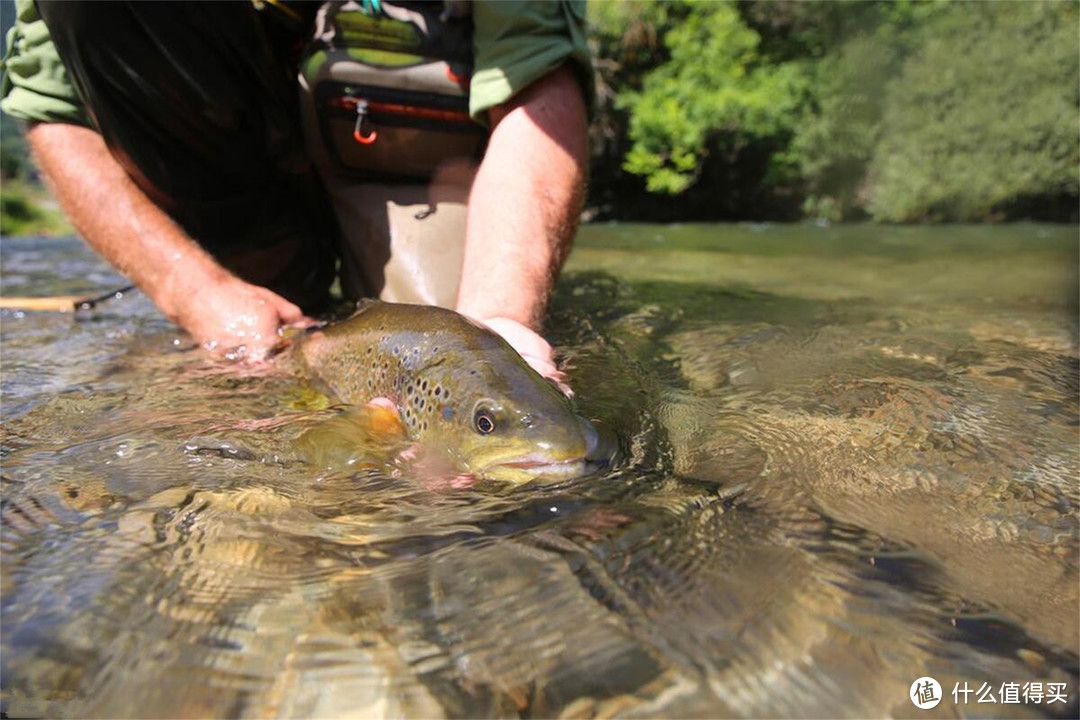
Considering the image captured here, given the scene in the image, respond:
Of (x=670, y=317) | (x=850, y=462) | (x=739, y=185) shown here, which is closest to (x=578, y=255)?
(x=670, y=317)

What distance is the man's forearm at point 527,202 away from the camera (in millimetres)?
2123

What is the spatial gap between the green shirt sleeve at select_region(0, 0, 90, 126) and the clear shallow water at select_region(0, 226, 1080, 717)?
1.38m

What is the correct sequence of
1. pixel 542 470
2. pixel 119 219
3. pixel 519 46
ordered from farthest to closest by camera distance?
1. pixel 119 219
2. pixel 519 46
3. pixel 542 470

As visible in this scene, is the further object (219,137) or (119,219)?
(219,137)

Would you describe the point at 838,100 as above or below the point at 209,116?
above

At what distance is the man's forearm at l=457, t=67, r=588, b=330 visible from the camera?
2123mm

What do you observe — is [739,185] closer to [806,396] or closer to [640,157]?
[640,157]

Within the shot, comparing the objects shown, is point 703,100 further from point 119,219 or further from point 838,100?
point 119,219

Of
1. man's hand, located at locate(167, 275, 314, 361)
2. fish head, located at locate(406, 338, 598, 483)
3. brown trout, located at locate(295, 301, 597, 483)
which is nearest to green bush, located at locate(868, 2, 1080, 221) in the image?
man's hand, located at locate(167, 275, 314, 361)

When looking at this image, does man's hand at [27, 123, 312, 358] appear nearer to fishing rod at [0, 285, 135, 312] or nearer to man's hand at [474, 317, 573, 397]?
fishing rod at [0, 285, 135, 312]

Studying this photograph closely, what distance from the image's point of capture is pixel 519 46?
2.52 m

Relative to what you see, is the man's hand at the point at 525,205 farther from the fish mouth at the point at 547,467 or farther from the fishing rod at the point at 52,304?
the fishing rod at the point at 52,304

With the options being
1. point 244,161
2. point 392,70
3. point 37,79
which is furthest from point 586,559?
point 37,79

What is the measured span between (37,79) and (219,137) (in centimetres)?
66
